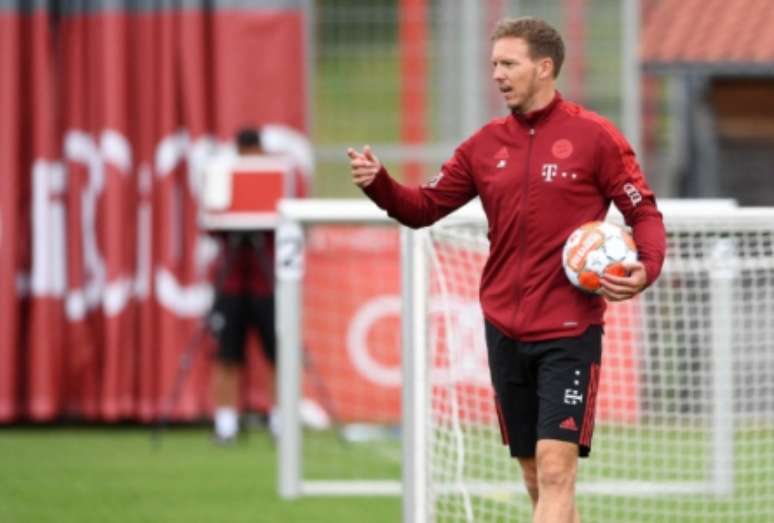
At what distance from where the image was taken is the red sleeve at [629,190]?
259 inches

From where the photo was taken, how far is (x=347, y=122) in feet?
47.5

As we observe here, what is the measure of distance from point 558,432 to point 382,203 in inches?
39.6

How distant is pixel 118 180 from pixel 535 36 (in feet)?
25.5

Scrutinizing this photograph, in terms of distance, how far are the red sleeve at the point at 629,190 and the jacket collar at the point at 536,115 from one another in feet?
0.67

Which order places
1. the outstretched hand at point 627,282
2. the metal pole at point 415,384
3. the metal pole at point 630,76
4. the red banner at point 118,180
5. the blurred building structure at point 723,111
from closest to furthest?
the outstretched hand at point 627,282, the metal pole at point 415,384, the red banner at point 118,180, the metal pole at point 630,76, the blurred building structure at point 723,111

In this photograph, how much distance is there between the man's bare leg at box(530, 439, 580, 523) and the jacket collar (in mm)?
1077

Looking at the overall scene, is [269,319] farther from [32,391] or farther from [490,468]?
[490,468]

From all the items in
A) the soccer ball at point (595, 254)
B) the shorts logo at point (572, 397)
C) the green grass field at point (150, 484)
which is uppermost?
the soccer ball at point (595, 254)

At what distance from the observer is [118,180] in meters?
14.1

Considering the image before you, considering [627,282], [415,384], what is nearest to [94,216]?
[415,384]

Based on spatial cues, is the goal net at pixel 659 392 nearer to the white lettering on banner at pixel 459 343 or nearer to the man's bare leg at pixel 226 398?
the white lettering on banner at pixel 459 343

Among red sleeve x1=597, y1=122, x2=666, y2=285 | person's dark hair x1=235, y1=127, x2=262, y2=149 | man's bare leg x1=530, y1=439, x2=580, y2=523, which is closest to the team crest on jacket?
red sleeve x1=597, y1=122, x2=666, y2=285

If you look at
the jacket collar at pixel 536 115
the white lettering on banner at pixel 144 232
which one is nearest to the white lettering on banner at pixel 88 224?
the white lettering on banner at pixel 144 232

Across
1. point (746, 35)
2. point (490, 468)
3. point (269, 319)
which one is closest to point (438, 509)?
point (490, 468)
